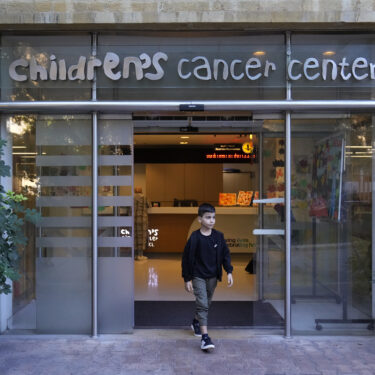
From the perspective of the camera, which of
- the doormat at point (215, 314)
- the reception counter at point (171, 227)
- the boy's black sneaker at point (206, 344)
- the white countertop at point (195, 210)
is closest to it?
the boy's black sneaker at point (206, 344)

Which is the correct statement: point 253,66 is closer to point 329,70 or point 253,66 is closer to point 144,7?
point 329,70

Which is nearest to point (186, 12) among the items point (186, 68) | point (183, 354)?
point (186, 68)

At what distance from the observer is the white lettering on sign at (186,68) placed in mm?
5957

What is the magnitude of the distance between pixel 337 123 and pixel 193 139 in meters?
7.86

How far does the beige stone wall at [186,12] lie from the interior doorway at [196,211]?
1331mm

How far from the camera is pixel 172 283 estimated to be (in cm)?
887

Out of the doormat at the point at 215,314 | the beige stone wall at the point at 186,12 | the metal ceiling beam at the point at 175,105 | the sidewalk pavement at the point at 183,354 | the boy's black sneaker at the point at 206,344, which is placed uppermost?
the beige stone wall at the point at 186,12

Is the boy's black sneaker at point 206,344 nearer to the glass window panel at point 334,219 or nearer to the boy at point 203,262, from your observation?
the boy at point 203,262

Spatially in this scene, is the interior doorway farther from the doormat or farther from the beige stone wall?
the beige stone wall

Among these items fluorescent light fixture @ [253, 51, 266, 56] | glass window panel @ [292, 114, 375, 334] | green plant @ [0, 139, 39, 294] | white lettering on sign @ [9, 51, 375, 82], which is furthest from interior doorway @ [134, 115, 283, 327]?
green plant @ [0, 139, 39, 294]

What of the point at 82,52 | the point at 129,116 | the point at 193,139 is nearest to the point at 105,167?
the point at 129,116

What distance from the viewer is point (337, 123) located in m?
6.21

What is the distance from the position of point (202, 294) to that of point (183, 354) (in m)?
0.71

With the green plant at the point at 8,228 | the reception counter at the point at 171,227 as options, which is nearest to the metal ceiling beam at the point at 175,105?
the green plant at the point at 8,228
